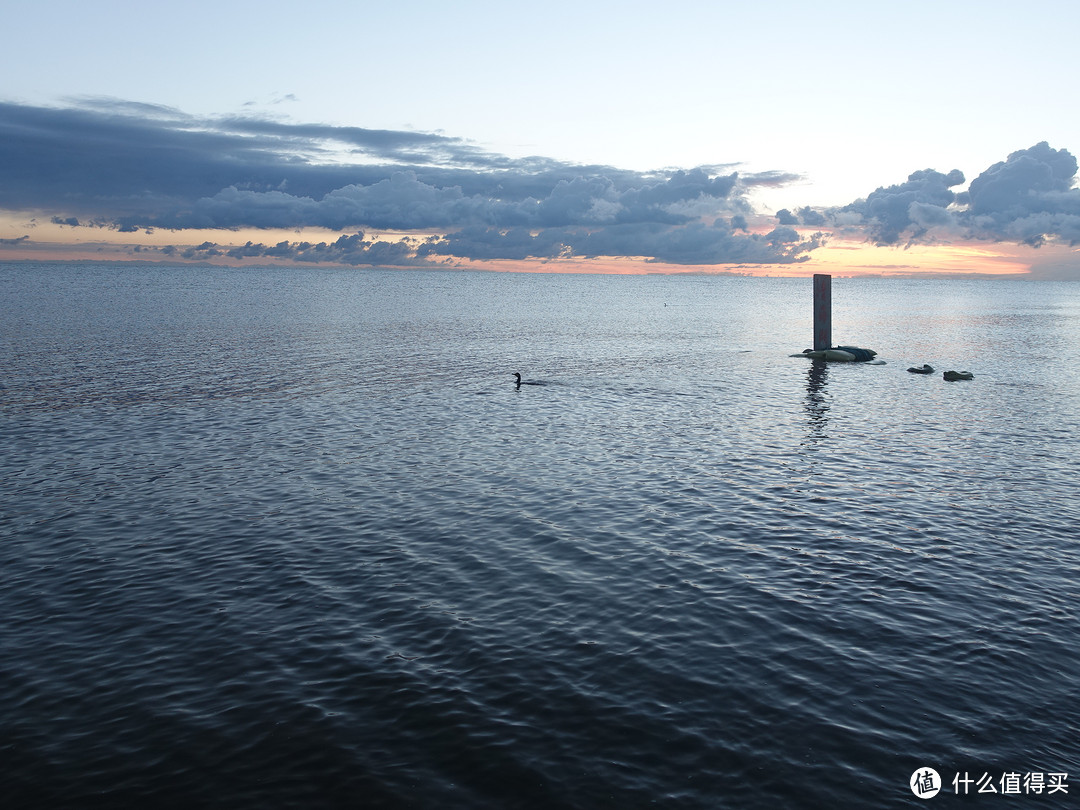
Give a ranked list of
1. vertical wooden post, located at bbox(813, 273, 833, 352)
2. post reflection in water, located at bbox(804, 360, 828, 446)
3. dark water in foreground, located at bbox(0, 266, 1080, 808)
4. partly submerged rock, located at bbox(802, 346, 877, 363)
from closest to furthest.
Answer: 1. dark water in foreground, located at bbox(0, 266, 1080, 808)
2. post reflection in water, located at bbox(804, 360, 828, 446)
3. partly submerged rock, located at bbox(802, 346, 877, 363)
4. vertical wooden post, located at bbox(813, 273, 833, 352)

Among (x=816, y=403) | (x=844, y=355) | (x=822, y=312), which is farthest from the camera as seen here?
(x=822, y=312)

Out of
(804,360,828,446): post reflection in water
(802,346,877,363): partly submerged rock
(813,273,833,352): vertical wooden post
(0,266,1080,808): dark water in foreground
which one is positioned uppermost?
(813,273,833,352): vertical wooden post

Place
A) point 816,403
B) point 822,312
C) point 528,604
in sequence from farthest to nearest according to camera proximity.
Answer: point 822,312 < point 816,403 < point 528,604

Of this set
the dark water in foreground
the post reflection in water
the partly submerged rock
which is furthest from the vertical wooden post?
the dark water in foreground

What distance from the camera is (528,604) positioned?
20.4 metres

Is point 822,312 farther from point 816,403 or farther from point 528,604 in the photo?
point 528,604

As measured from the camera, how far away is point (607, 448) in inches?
1521

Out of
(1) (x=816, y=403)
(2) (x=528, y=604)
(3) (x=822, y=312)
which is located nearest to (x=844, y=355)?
(3) (x=822, y=312)

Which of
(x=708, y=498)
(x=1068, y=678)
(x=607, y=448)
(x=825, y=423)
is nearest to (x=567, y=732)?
(x=1068, y=678)

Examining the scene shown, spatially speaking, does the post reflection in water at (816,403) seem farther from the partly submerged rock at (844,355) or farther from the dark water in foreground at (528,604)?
the partly submerged rock at (844,355)

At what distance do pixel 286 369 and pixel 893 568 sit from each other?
175ft

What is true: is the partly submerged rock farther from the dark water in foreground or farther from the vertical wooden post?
the dark water in foreground

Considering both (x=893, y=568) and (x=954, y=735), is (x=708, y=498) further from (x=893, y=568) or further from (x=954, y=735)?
(x=954, y=735)

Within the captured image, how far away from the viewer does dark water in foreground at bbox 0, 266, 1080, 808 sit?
539 inches
